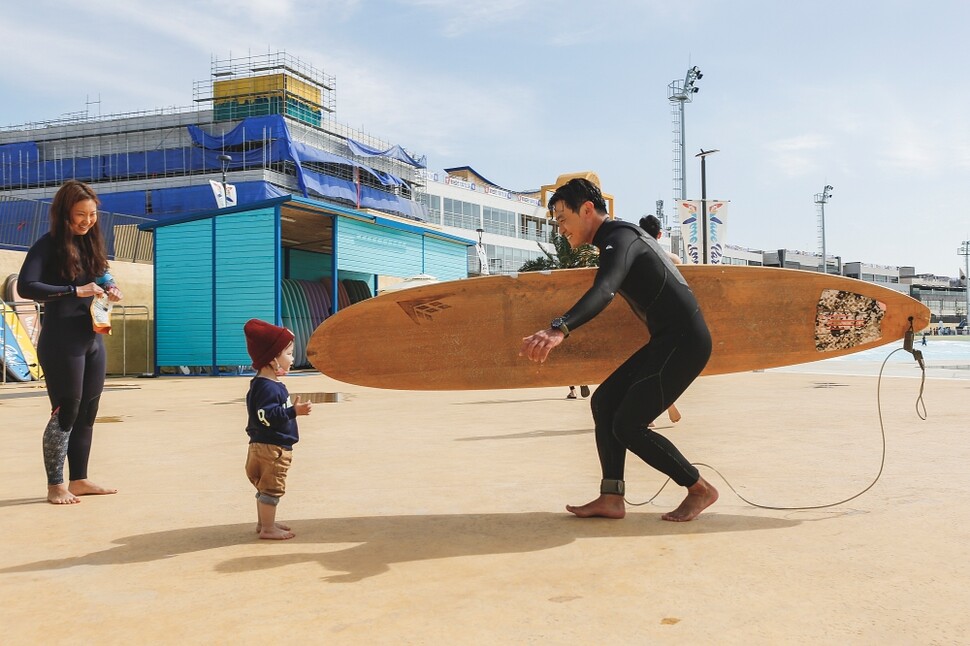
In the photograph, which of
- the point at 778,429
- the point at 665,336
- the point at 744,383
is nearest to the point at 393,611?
the point at 665,336

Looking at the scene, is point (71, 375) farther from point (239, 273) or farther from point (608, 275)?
point (239, 273)

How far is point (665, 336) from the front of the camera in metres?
3.74

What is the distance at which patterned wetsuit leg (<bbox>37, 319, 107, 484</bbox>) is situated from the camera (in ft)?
13.9

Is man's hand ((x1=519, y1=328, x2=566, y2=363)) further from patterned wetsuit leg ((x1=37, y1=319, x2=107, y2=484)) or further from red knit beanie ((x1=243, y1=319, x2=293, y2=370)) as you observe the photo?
patterned wetsuit leg ((x1=37, y1=319, x2=107, y2=484))

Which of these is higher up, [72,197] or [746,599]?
[72,197]

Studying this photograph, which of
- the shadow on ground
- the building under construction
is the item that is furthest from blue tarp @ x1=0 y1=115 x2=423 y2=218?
the shadow on ground

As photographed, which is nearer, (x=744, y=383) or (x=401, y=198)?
(x=744, y=383)

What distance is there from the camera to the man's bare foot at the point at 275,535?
3.39 m

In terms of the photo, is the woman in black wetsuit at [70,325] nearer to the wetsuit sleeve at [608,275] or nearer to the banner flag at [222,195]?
the wetsuit sleeve at [608,275]

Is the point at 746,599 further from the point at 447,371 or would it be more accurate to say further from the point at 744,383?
the point at 744,383

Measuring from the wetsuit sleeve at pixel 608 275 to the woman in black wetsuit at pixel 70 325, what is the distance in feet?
8.52

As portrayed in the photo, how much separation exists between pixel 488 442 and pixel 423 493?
6.75 feet

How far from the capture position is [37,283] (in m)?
4.24

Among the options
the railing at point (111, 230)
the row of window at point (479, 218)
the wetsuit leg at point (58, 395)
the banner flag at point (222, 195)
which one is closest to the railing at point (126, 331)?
the railing at point (111, 230)
